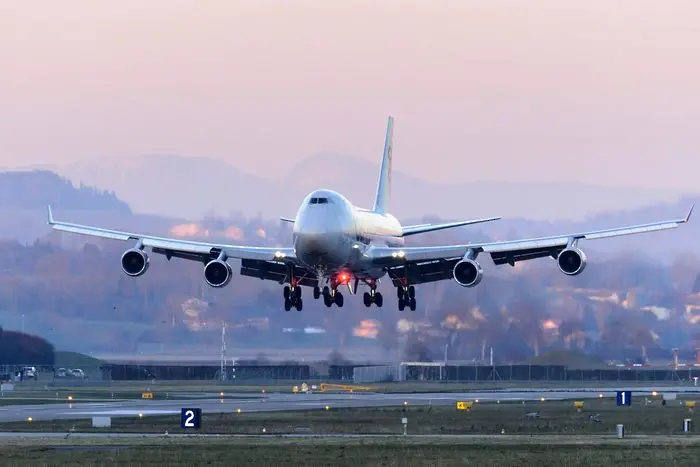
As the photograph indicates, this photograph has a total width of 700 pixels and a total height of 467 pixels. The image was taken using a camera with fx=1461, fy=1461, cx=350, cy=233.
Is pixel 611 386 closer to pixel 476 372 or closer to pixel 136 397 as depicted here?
pixel 476 372

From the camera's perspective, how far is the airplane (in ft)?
205

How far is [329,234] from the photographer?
2430 inches

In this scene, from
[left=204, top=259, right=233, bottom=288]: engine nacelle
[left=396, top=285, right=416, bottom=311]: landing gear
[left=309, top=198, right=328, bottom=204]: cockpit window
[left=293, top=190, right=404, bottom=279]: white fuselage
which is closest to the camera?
[left=293, top=190, right=404, bottom=279]: white fuselage

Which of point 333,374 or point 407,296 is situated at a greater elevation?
point 407,296

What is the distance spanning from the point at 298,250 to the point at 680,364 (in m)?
72.2

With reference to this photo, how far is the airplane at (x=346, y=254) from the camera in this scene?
62406 mm

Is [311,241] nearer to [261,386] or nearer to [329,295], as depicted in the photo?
[329,295]

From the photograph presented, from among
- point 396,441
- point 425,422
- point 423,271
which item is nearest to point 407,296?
point 423,271

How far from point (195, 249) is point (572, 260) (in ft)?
58.0

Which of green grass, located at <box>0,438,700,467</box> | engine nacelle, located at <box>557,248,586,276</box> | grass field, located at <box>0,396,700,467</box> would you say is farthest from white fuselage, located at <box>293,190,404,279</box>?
engine nacelle, located at <box>557,248,586,276</box>

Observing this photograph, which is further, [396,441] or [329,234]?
[329,234]

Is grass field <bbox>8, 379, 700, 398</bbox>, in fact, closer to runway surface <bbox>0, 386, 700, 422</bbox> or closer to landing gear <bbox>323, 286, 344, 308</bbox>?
runway surface <bbox>0, 386, 700, 422</bbox>

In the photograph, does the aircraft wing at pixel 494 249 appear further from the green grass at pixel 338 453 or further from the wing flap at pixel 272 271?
the green grass at pixel 338 453

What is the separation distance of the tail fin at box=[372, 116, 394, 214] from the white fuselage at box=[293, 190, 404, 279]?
1556cm
